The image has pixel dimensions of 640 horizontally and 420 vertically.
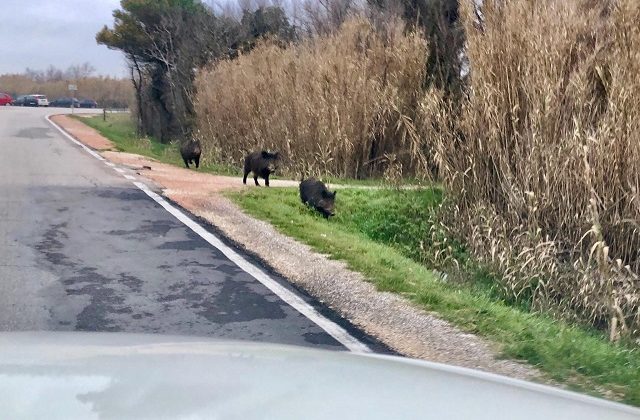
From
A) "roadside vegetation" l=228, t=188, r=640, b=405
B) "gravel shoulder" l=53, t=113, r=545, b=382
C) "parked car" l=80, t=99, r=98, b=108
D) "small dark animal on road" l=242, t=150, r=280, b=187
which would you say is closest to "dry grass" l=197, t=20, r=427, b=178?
"small dark animal on road" l=242, t=150, r=280, b=187

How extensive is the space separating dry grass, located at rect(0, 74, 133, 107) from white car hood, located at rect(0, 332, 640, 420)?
70.1m

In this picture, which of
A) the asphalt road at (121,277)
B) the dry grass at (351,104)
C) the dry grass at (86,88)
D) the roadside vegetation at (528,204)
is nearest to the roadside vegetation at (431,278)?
the roadside vegetation at (528,204)

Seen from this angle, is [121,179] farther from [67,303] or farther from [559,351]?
[559,351]

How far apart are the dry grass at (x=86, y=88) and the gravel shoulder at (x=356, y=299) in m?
61.0

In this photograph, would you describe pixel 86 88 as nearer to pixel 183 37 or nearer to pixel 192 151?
pixel 183 37

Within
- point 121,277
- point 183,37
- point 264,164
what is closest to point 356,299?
point 121,277

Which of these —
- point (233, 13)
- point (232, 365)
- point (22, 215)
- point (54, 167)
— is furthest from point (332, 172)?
point (233, 13)

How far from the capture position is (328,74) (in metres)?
19.4

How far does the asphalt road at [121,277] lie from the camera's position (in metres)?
6.88

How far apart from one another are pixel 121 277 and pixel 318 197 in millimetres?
5592

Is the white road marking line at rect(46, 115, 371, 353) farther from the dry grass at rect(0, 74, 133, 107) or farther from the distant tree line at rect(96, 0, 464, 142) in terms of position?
the dry grass at rect(0, 74, 133, 107)

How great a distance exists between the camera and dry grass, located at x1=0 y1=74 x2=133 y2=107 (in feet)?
281

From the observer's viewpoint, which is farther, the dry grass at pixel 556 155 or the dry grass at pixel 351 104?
the dry grass at pixel 351 104

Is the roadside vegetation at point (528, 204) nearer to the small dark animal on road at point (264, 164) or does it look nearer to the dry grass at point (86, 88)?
the small dark animal on road at point (264, 164)
